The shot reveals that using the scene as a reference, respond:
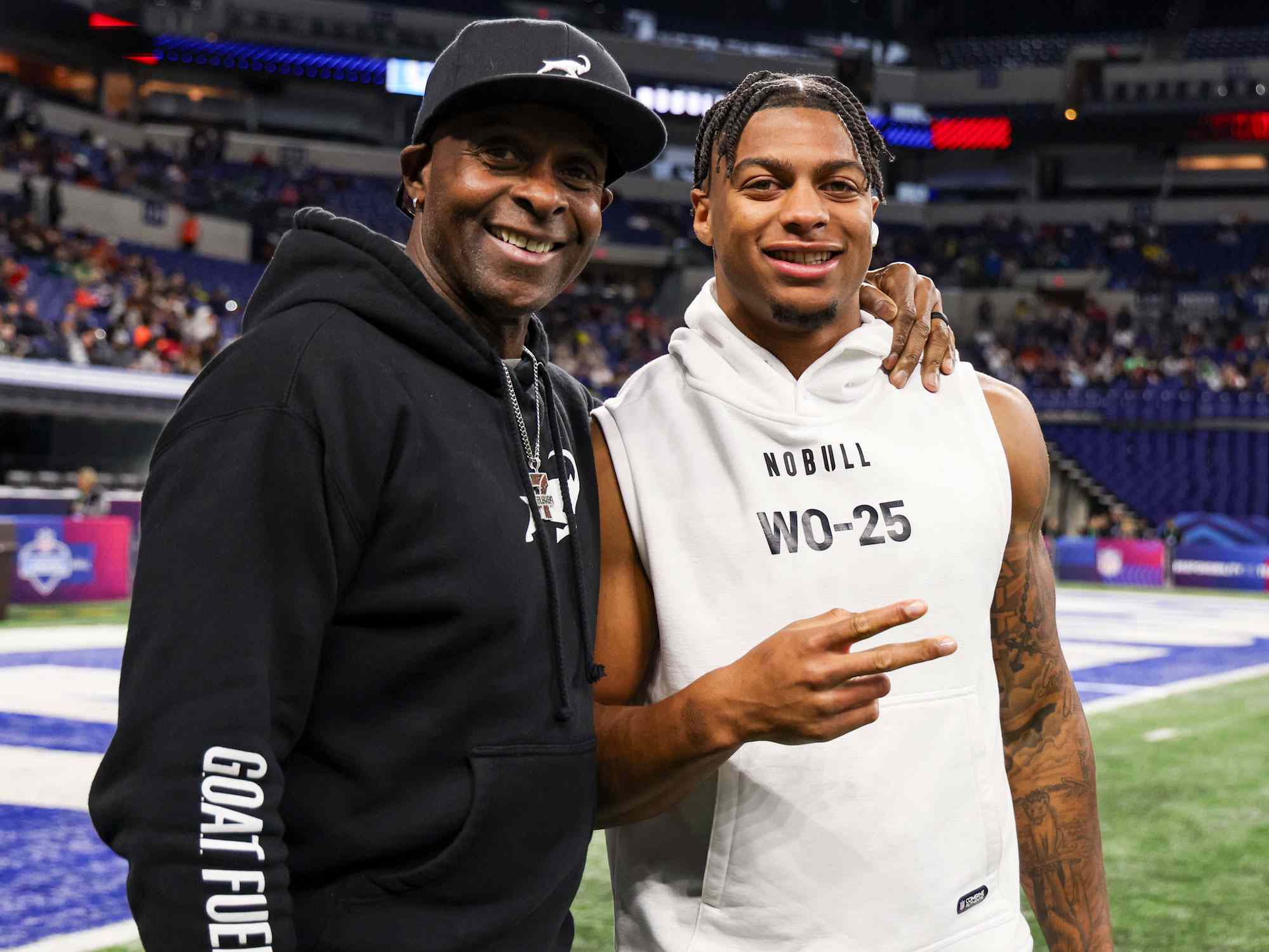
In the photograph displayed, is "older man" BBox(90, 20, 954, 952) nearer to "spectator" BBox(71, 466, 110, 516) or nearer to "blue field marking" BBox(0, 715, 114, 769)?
"blue field marking" BBox(0, 715, 114, 769)

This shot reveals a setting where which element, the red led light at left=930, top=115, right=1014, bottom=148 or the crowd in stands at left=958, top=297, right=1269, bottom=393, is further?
the red led light at left=930, top=115, right=1014, bottom=148

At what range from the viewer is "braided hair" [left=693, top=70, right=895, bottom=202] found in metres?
2.28

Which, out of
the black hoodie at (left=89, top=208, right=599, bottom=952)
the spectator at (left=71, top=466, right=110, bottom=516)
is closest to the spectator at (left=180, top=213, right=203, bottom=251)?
the spectator at (left=71, top=466, right=110, bottom=516)

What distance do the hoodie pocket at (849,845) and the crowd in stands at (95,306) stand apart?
766 inches

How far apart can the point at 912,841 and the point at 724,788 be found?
30 cm

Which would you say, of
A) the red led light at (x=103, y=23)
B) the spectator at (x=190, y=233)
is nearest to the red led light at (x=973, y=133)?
the spectator at (x=190, y=233)

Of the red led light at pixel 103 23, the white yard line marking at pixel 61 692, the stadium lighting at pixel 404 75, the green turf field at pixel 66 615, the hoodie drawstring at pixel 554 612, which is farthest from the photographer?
the stadium lighting at pixel 404 75

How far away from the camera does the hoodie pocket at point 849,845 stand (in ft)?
6.68

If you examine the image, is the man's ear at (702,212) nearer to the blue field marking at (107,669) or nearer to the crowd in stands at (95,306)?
the blue field marking at (107,669)

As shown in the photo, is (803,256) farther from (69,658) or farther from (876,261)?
(876,261)

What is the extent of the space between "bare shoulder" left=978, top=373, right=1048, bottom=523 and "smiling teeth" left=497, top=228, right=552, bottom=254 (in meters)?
0.90

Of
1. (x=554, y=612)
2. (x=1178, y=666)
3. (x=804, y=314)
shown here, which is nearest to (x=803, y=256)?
Result: (x=804, y=314)

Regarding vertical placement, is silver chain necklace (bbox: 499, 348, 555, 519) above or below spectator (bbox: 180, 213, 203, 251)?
below

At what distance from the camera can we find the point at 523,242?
192 cm
